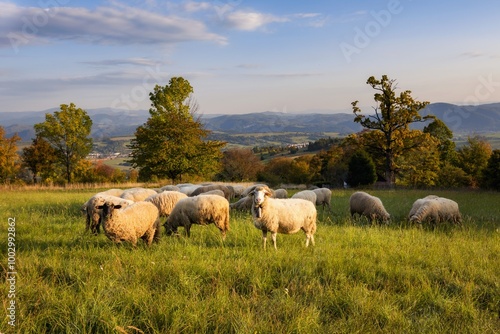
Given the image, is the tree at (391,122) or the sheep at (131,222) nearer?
the sheep at (131,222)

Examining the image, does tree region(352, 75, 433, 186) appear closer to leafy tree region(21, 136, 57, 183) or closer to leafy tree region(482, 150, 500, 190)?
leafy tree region(482, 150, 500, 190)

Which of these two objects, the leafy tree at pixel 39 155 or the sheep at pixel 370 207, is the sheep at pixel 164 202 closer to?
the sheep at pixel 370 207

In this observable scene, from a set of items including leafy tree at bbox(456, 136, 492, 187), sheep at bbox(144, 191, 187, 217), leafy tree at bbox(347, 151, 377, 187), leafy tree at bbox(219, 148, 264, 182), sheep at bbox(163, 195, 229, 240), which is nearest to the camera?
sheep at bbox(163, 195, 229, 240)

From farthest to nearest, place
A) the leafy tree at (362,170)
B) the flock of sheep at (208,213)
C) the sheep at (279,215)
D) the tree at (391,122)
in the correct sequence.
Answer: the leafy tree at (362,170) < the tree at (391,122) < the sheep at (279,215) < the flock of sheep at (208,213)

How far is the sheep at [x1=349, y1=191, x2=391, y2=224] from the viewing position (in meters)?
13.6

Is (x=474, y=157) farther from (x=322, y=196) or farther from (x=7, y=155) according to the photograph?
(x=7, y=155)

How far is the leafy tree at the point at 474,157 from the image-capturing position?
5012 cm

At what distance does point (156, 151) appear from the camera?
37.3 metres

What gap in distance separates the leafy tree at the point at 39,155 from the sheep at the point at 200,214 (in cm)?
4857

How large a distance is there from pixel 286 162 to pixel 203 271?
294ft

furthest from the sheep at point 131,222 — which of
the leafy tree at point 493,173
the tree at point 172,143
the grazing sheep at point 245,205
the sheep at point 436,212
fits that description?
the leafy tree at point 493,173

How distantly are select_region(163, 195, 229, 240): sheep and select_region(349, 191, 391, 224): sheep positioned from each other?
6526 millimetres

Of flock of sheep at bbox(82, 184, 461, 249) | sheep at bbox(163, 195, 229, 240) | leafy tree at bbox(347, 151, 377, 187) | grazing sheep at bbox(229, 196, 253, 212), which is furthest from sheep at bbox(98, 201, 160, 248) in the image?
leafy tree at bbox(347, 151, 377, 187)

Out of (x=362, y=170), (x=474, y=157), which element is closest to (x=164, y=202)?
(x=362, y=170)
